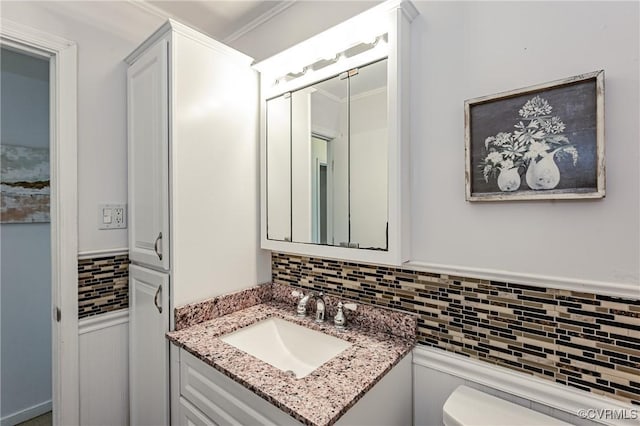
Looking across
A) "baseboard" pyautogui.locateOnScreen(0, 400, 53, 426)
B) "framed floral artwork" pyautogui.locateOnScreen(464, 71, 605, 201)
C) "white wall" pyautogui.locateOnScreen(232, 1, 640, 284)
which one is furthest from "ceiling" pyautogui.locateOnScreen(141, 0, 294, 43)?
"baseboard" pyautogui.locateOnScreen(0, 400, 53, 426)

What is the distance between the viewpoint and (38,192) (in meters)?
1.99

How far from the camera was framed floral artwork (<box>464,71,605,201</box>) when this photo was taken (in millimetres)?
833

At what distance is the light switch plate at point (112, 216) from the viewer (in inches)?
59.0

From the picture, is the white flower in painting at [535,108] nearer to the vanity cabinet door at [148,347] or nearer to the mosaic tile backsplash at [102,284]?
the vanity cabinet door at [148,347]

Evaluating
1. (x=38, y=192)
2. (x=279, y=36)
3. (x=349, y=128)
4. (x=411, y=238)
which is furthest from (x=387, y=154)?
(x=38, y=192)

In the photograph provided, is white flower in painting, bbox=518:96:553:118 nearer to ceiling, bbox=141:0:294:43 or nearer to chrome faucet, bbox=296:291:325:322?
chrome faucet, bbox=296:291:325:322

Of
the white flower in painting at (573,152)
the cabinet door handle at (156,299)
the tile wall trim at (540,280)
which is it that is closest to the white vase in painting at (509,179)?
the white flower in painting at (573,152)

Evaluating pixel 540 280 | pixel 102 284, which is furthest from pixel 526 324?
pixel 102 284

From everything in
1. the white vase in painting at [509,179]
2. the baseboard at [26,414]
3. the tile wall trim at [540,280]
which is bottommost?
the baseboard at [26,414]

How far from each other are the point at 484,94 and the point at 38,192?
2637 millimetres

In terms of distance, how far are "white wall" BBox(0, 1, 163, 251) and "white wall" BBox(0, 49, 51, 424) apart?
2.19 ft

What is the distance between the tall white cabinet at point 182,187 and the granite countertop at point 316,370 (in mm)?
134

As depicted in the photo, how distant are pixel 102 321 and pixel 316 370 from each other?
3.92ft

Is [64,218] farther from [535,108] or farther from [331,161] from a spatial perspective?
[535,108]
